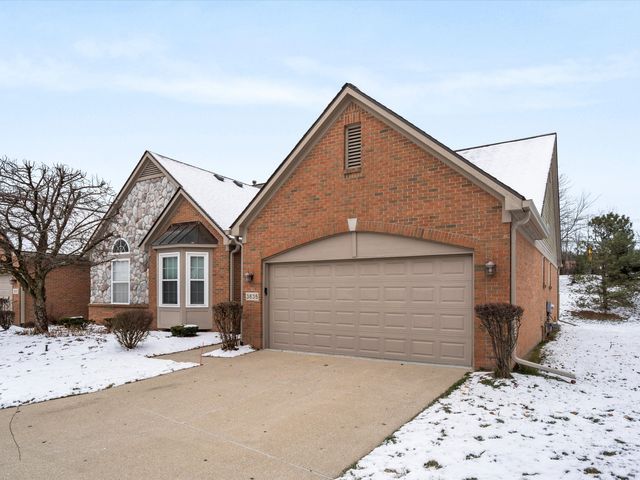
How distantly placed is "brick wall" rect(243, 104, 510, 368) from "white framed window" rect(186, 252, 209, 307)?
13.9ft

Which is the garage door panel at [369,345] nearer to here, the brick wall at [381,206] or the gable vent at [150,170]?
the brick wall at [381,206]

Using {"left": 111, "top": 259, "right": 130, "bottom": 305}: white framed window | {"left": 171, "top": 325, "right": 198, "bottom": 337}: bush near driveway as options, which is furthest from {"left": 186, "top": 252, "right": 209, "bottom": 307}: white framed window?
{"left": 111, "top": 259, "right": 130, "bottom": 305}: white framed window

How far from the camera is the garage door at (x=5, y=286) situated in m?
21.9

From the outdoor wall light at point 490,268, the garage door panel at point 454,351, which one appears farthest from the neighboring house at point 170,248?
the outdoor wall light at point 490,268

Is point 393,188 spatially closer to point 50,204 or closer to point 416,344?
point 416,344

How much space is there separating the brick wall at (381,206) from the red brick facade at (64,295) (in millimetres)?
13634

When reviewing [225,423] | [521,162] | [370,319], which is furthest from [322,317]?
[521,162]

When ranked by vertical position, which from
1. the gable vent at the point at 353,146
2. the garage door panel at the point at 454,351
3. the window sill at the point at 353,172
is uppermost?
the gable vent at the point at 353,146

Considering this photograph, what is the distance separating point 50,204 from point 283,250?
26.6 feet

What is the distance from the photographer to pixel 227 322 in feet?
37.1

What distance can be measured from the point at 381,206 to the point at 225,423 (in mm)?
5765

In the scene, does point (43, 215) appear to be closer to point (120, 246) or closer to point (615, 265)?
point (120, 246)

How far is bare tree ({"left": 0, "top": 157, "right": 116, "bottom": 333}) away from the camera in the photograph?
1291 centimetres

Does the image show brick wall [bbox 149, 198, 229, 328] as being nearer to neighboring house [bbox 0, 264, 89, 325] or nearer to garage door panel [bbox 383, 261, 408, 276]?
neighboring house [bbox 0, 264, 89, 325]
